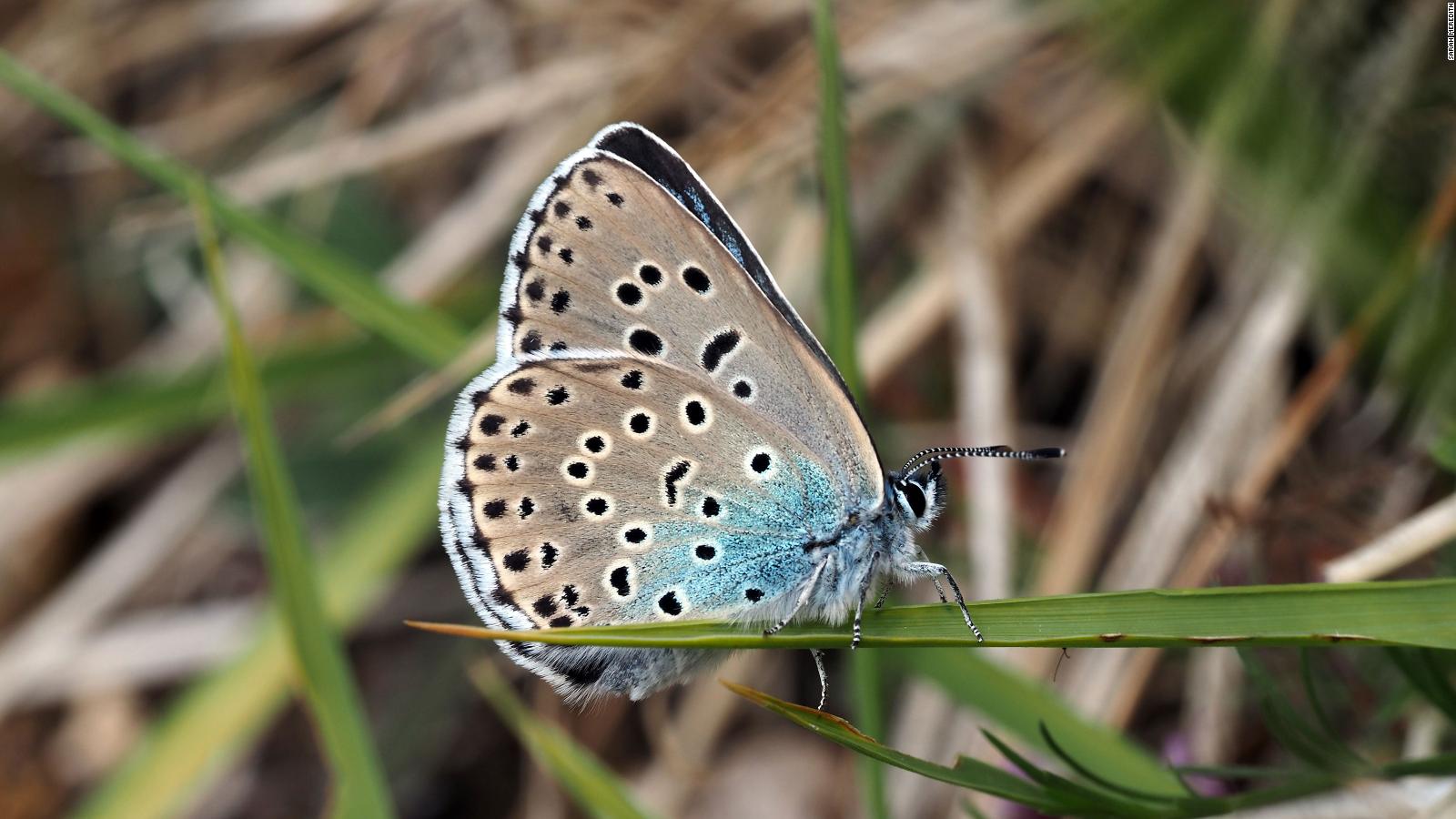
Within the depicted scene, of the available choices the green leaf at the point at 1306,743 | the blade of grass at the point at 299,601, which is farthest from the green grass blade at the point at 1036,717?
the blade of grass at the point at 299,601

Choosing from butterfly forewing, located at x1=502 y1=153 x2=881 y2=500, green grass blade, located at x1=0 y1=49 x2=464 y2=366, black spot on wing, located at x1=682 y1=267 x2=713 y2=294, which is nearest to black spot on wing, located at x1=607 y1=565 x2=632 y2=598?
butterfly forewing, located at x1=502 y1=153 x2=881 y2=500

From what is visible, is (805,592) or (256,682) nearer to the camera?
(805,592)

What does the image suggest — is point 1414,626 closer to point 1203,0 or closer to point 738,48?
point 1203,0

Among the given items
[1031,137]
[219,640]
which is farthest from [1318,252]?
[219,640]

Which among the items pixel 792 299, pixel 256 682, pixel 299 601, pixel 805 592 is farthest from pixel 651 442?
pixel 256 682

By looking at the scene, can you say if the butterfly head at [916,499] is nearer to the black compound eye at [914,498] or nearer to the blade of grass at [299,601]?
the black compound eye at [914,498]

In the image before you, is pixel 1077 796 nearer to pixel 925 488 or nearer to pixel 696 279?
pixel 925 488

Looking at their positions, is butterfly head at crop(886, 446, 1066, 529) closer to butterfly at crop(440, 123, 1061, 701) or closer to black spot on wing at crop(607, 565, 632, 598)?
butterfly at crop(440, 123, 1061, 701)
